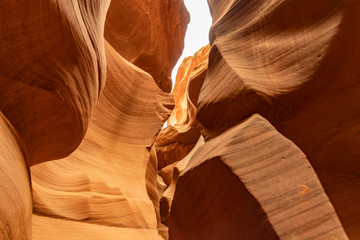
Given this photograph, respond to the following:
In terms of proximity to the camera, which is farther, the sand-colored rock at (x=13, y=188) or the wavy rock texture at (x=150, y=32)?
the wavy rock texture at (x=150, y=32)

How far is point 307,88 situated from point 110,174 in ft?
7.60

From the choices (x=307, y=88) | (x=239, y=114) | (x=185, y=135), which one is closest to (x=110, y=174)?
(x=239, y=114)

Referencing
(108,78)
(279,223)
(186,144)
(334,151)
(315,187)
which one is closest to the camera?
(279,223)

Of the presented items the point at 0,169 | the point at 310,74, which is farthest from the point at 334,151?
the point at 0,169

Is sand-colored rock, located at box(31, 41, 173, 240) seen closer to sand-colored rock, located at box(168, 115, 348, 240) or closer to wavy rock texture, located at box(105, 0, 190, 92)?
sand-colored rock, located at box(168, 115, 348, 240)

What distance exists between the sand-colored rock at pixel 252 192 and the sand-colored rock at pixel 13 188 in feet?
2.22

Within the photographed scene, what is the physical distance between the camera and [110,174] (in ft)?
11.5

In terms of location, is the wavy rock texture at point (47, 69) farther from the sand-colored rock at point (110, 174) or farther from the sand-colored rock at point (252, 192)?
the sand-colored rock at point (110, 174)

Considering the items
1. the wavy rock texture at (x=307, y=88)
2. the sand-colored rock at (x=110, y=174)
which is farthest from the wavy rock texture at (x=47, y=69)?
the sand-colored rock at (x=110, y=174)

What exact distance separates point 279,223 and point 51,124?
114 centimetres

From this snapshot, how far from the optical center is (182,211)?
1.70m

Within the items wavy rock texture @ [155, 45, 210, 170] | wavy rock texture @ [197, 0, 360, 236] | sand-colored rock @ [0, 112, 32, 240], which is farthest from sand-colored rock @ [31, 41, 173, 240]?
wavy rock texture @ [155, 45, 210, 170]

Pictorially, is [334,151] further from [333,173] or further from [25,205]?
[25,205]

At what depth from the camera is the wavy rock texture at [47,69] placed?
4.71 feet
